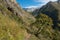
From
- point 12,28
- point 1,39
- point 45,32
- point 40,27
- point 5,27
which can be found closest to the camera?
point 1,39

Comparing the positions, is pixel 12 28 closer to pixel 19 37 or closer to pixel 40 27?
pixel 19 37

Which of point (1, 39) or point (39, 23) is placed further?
point (39, 23)

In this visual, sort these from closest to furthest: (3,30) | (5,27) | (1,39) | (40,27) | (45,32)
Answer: (1,39)
(3,30)
(5,27)
(45,32)
(40,27)

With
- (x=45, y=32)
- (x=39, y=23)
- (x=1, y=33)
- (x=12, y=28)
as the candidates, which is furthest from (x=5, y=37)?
(x=39, y=23)

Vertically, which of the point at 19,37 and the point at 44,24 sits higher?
the point at 19,37

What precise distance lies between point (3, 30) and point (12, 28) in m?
2.84

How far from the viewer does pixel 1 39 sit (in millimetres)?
13617

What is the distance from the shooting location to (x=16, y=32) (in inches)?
683

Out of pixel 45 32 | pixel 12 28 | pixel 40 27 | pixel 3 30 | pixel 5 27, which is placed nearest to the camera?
pixel 3 30

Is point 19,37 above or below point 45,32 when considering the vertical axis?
above

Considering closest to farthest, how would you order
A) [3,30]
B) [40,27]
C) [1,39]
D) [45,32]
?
[1,39]
[3,30]
[45,32]
[40,27]

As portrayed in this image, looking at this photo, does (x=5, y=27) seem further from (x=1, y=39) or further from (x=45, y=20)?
(x=45, y=20)

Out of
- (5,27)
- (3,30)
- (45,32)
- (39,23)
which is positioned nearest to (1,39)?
(3,30)

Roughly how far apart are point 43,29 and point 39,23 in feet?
15.2
